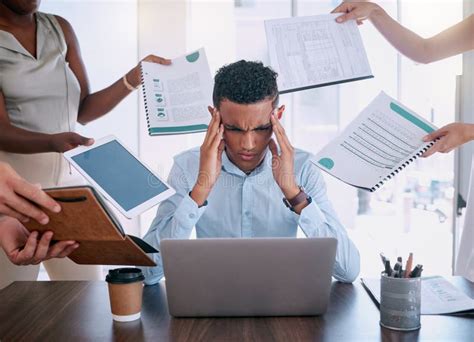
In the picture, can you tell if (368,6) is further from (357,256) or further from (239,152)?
(357,256)

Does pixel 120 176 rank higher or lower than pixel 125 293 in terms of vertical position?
higher

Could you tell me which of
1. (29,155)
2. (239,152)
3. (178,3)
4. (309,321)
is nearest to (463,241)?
(239,152)

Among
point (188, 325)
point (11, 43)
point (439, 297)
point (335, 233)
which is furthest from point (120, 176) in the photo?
point (11, 43)

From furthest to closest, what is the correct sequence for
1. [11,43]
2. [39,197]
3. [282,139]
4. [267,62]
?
[267,62] < [11,43] < [282,139] < [39,197]

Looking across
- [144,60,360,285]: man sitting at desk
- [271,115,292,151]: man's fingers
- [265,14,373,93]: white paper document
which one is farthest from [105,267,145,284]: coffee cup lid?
[265,14,373,93]: white paper document

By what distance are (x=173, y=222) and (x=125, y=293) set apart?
0.47m

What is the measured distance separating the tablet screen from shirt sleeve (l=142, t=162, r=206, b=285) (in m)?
0.26

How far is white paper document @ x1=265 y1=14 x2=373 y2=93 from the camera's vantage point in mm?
1703

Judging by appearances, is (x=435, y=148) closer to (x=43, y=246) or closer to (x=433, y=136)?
(x=433, y=136)

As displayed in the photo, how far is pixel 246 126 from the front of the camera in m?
1.67

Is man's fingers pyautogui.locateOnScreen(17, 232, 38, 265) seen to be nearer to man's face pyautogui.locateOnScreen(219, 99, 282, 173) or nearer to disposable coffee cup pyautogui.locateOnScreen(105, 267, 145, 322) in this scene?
disposable coffee cup pyautogui.locateOnScreen(105, 267, 145, 322)

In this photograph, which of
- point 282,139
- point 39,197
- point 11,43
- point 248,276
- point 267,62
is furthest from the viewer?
point 267,62

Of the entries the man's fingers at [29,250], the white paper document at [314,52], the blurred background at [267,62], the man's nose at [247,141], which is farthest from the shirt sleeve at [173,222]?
the blurred background at [267,62]

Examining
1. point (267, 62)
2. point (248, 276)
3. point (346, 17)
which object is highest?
point (267, 62)
